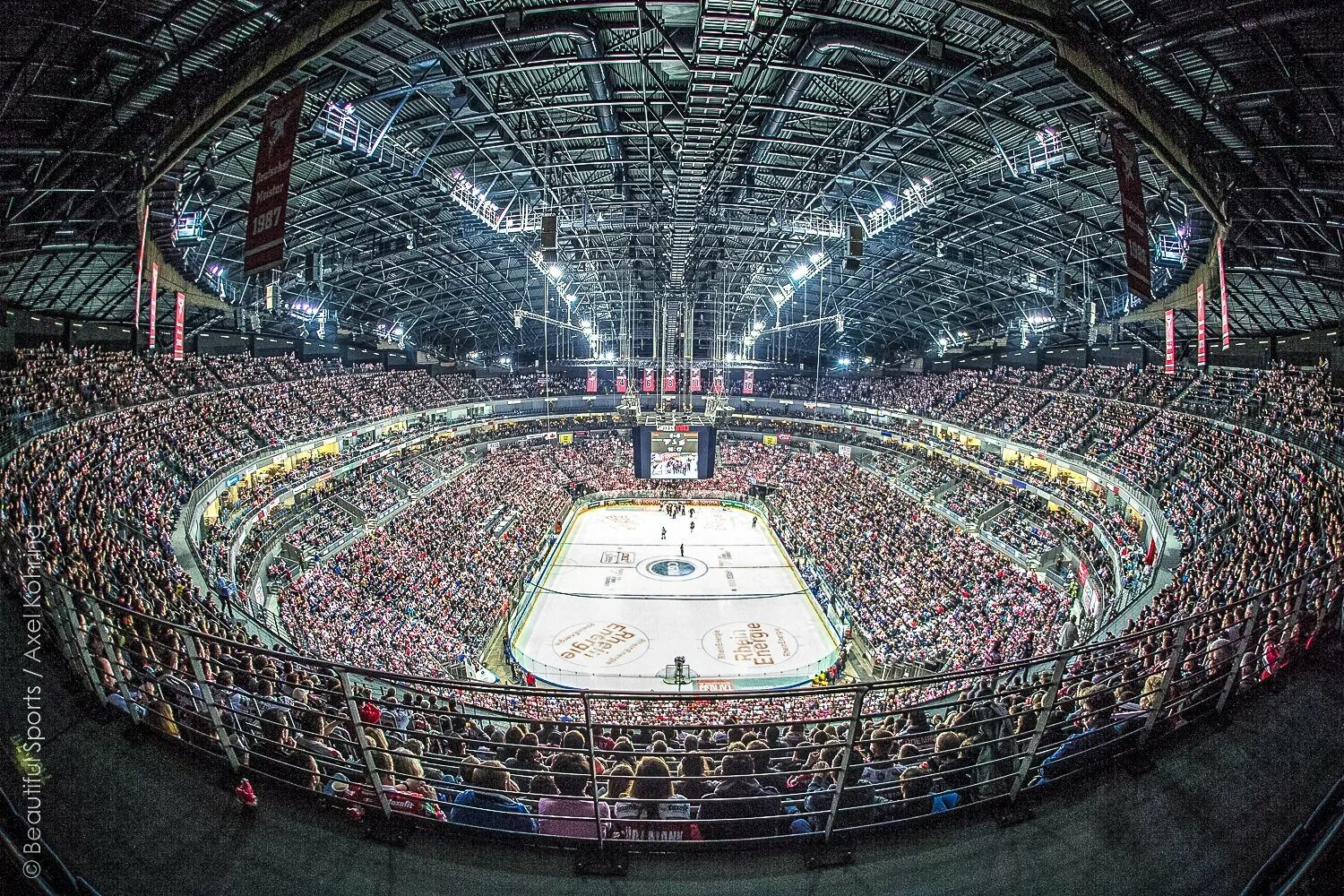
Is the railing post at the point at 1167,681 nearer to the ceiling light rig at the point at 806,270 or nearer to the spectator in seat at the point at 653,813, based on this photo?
the spectator in seat at the point at 653,813

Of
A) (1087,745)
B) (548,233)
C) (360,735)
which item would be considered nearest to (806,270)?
(548,233)

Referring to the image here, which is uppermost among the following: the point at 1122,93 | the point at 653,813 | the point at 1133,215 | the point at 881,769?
the point at 1122,93

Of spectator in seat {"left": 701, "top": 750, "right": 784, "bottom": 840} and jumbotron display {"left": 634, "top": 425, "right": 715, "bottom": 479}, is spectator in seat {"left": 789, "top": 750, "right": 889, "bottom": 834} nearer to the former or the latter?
spectator in seat {"left": 701, "top": 750, "right": 784, "bottom": 840}

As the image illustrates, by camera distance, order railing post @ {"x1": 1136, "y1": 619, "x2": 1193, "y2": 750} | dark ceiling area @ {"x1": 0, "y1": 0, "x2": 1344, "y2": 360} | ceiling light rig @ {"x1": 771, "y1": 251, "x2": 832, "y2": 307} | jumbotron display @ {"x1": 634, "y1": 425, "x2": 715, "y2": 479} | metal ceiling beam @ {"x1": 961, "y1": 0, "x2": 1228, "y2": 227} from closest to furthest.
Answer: railing post @ {"x1": 1136, "y1": 619, "x2": 1193, "y2": 750} → metal ceiling beam @ {"x1": 961, "y1": 0, "x2": 1228, "y2": 227} → dark ceiling area @ {"x1": 0, "y1": 0, "x2": 1344, "y2": 360} → ceiling light rig @ {"x1": 771, "y1": 251, "x2": 832, "y2": 307} → jumbotron display @ {"x1": 634, "y1": 425, "x2": 715, "y2": 479}

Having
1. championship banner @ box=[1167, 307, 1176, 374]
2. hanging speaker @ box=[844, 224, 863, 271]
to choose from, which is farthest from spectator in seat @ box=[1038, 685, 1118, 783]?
championship banner @ box=[1167, 307, 1176, 374]

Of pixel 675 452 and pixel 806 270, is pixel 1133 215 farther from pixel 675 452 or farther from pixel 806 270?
pixel 675 452

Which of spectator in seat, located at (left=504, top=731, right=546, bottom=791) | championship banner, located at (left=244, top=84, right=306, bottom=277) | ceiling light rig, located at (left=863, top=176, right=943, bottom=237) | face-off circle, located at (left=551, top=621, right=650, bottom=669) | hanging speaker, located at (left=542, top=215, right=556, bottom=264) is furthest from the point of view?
ceiling light rig, located at (left=863, top=176, right=943, bottom=237)

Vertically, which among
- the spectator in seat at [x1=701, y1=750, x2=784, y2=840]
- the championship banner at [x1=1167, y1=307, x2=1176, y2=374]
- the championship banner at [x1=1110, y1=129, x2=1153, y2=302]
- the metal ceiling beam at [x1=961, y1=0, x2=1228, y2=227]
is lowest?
the spectator in seat at [x1=701, y1=750, x2=784, y2=840]

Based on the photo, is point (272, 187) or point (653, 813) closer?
point (653, 813)
